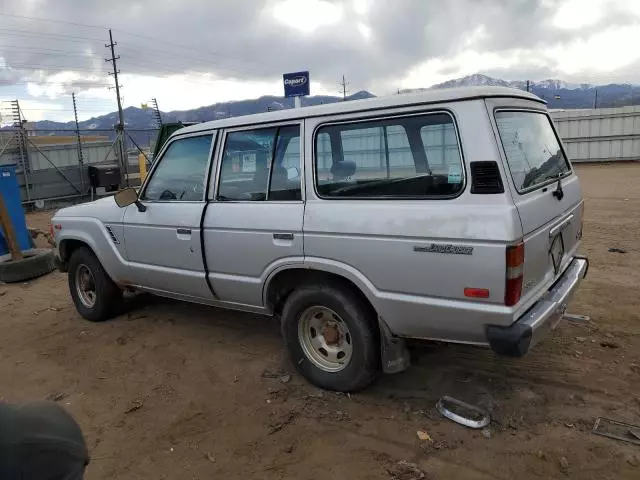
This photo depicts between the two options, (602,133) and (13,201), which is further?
(602,133)

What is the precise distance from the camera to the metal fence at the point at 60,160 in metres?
15.4

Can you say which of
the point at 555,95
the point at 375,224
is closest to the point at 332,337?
the point at 375,224

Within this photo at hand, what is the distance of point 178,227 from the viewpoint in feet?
14.1

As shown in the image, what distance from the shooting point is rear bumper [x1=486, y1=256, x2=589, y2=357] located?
110 inches

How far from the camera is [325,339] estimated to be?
3697 mm

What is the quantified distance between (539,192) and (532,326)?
0.86 m

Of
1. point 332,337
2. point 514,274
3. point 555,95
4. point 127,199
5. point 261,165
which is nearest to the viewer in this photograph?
point 514,274

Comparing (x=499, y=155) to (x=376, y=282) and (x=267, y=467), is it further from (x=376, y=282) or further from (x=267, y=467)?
(x=267, y=467)

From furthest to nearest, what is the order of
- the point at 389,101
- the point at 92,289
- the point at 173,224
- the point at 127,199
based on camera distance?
1. the point at 92,289
2. the point at 127,199
3. the point at 173,224
4. the point at 389,101

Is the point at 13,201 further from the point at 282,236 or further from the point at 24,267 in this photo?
the point at 282,236

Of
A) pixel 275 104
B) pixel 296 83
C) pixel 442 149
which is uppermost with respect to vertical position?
pixel 296 83

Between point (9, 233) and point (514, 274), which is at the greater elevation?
point (514, 274)

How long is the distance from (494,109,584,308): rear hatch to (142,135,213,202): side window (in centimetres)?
244

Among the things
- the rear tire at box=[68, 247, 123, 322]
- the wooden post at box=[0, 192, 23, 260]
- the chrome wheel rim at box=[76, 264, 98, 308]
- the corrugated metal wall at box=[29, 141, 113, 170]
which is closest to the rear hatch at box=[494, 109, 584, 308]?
the rear tire at box=[68, 247, 123, 322]
